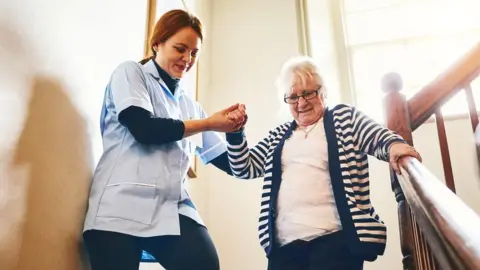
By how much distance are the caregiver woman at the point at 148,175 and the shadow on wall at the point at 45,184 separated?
59 mm

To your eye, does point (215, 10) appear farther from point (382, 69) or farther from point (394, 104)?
point (394, 104)

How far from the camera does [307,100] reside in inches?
66.6

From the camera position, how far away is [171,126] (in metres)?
1.34

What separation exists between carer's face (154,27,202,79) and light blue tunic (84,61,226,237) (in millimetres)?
39

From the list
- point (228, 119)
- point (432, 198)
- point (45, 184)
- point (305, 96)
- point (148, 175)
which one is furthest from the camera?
point (305, 96)

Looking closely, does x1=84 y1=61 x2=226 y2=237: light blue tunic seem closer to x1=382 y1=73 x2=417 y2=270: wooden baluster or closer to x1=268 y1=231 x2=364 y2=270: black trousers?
x1=268 y1=231 x2=364 y2=270: black trousers

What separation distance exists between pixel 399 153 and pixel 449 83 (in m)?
0.45

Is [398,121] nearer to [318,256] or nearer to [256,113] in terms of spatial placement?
[318,256]

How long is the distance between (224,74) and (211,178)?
2.17 feet

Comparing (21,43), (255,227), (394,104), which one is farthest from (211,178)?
(21,43)

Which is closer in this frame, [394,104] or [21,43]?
[21,43]

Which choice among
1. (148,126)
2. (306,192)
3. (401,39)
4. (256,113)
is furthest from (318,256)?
(401,39)

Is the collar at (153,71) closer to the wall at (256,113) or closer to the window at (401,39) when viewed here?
the wall at (256,113)

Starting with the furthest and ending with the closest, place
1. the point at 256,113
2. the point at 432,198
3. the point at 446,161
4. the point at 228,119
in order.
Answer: the point at 256,113
the point at 446,161
the point at 228,119
the point at 432,198
